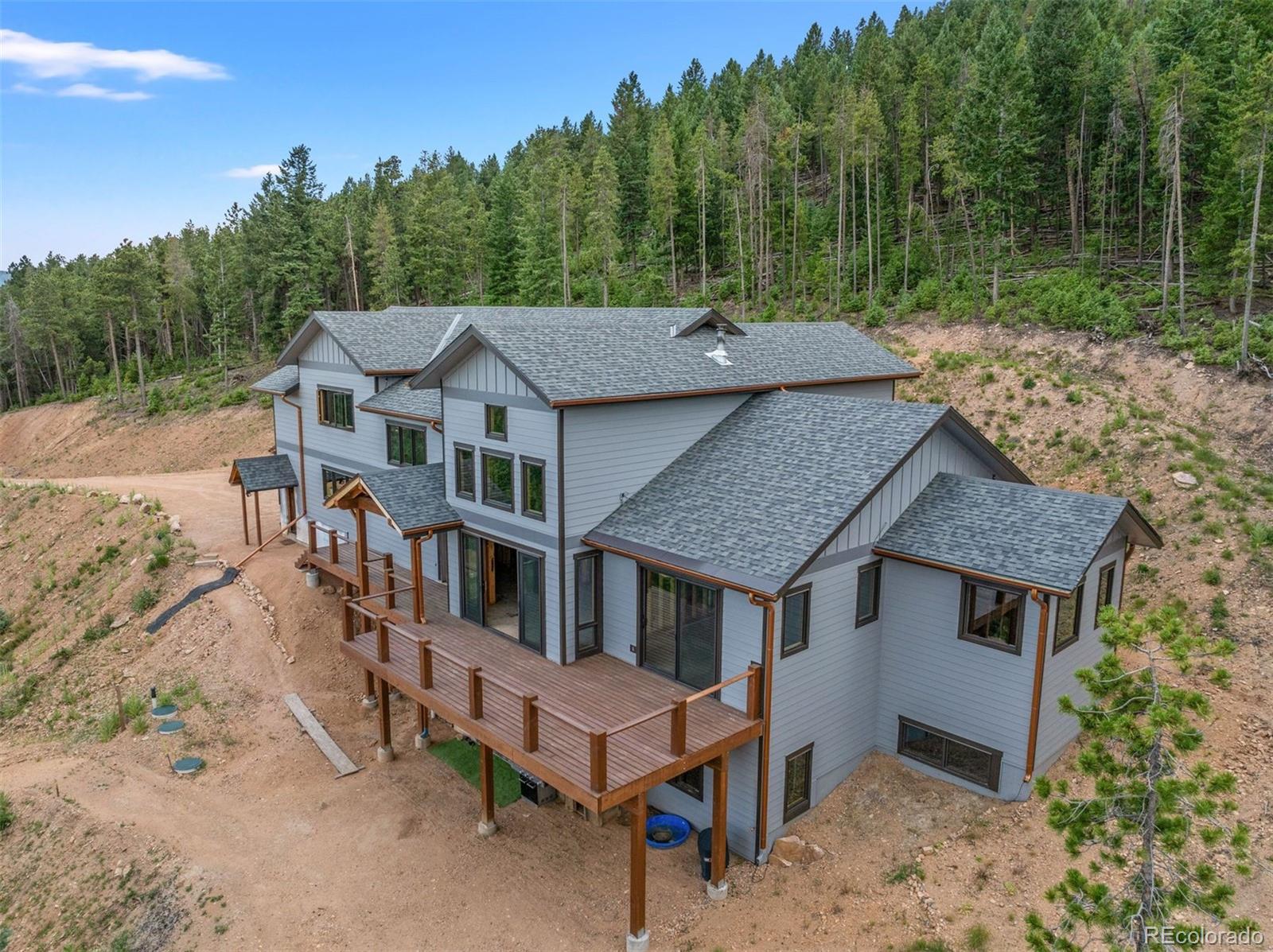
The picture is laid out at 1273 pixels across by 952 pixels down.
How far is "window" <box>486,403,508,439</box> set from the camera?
1518 centimetres

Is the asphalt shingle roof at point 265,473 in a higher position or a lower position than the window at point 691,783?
higher

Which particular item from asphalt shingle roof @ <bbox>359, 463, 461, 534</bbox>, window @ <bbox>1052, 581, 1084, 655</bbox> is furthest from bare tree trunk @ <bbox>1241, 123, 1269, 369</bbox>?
asphalt shingle roof @ <bbox>359, 463, 461, 534</bbox>

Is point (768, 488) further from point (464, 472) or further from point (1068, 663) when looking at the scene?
point (464, 472)

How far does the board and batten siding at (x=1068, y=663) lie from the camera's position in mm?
12516

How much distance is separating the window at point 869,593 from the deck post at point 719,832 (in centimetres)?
346

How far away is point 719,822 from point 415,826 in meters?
5.92

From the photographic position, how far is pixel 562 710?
41.8 ft

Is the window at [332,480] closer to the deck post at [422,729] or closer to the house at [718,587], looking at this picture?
the house at [718,587]

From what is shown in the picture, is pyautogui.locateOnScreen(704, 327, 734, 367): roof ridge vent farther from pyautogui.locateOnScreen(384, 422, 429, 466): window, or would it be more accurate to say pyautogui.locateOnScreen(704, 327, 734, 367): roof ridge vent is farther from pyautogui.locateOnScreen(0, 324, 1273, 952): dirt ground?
pyautogui.locateOnScreen(0, 324, 1273, 952): dirt ground

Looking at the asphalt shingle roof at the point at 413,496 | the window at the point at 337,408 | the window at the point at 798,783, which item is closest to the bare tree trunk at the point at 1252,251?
the window at the point at 798,783

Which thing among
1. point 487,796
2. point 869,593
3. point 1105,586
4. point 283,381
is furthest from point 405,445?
point 1105,586

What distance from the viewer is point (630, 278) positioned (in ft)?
195

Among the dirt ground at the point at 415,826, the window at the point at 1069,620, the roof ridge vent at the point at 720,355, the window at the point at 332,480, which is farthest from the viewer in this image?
the window at the point at 332,480

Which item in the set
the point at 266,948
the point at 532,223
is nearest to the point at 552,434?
the point at 266,948
